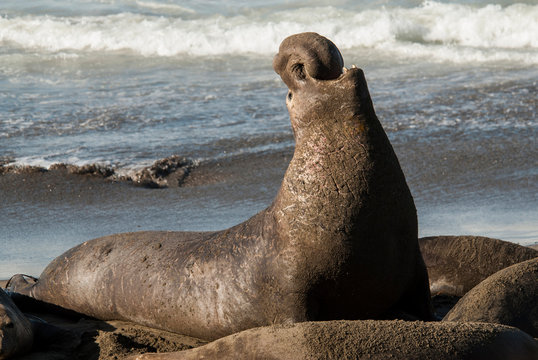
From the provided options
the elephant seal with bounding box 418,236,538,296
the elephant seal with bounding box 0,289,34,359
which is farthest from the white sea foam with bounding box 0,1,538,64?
the elephant seal with bounding box 0,289,34,359

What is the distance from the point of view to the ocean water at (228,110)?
326 inches

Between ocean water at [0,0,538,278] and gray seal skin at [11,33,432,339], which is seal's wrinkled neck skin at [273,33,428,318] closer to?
gray seal skin at [11,33,432,339]

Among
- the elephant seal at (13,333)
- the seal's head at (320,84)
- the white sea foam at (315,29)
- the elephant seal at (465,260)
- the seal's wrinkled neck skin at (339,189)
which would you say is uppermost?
the white sea foam at (315,29)

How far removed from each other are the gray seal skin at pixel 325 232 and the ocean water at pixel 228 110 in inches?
107

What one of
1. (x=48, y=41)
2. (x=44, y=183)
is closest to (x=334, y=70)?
(x=44, y=183)

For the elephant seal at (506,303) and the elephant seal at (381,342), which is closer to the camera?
the elephant seal at (381,342)

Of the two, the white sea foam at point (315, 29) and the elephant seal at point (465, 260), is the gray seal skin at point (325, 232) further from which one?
the white sea foam at point (315, 29)

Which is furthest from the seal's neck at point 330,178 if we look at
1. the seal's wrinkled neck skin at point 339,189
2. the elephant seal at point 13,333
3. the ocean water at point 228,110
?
the ocean water at point 228,110

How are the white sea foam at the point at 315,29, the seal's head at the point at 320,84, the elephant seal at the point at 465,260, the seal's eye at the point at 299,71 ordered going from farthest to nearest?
1. the white sea foam at the point at 315,29
2. the elephant seal at the point at 465,260
3. the seal's eye at the point at 299,71
4. the seal's head at the point at 320,84

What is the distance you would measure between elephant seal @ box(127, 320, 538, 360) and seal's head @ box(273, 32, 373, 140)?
4.04ft

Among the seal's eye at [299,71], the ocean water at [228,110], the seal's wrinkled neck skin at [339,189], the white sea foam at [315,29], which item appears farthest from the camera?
the white sea foam at [315,29]

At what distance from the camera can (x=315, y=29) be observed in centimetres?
2278

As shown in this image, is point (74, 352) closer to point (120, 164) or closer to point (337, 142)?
point (337, 142)

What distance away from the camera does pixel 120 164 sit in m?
10.0
